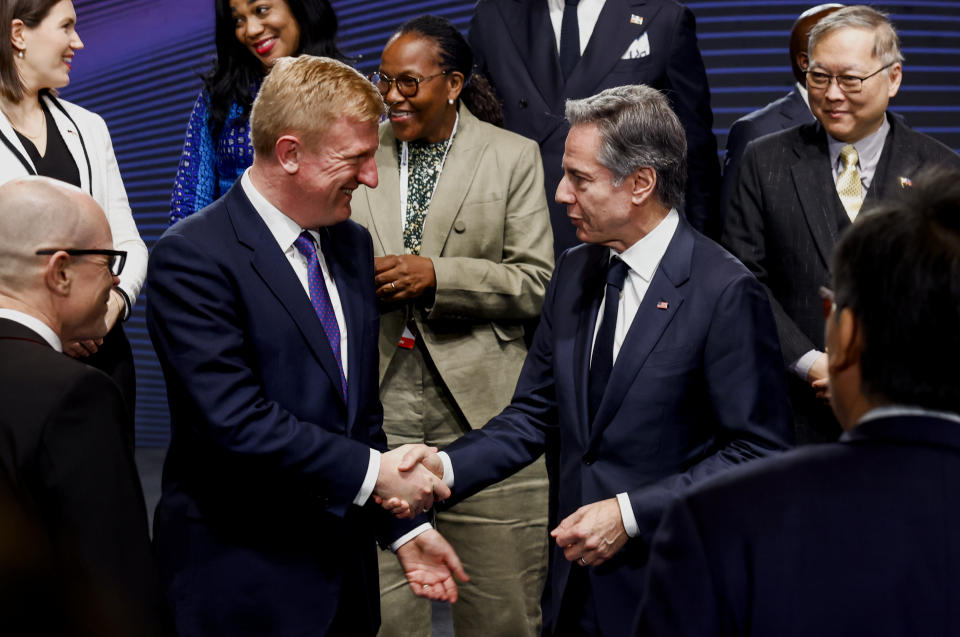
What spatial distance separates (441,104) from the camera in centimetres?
328

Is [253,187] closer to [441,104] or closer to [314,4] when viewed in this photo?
[441,104]

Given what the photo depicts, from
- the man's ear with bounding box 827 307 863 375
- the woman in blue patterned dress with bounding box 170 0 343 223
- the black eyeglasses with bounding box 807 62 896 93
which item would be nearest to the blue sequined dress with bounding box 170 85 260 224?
the woman in blue patterned dress with bounding box 170 0 343 223

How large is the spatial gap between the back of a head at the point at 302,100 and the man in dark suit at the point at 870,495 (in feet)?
4.51

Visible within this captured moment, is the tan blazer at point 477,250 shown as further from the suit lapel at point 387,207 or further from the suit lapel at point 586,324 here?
the suit lapel at point 586,324

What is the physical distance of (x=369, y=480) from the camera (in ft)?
7.68

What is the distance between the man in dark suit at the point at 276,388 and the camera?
2.23 metres

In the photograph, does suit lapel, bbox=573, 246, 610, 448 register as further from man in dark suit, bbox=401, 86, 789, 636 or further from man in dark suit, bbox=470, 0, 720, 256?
man in dark suit, bbox=470, 0, 720, 256

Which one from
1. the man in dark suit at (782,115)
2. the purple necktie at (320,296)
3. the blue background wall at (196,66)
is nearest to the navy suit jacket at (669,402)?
the purple necktie at (320,296)

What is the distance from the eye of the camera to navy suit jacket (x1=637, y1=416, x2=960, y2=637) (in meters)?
1.18

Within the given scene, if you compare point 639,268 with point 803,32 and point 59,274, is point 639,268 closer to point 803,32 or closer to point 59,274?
point 59,274

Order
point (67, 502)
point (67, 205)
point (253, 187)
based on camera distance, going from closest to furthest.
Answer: point (67, 502) < point (67, 205) < point (253, 187)

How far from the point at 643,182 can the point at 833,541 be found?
1.40 m

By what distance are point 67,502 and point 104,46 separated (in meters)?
5.02

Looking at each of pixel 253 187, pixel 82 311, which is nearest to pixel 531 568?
pixel 253 187
